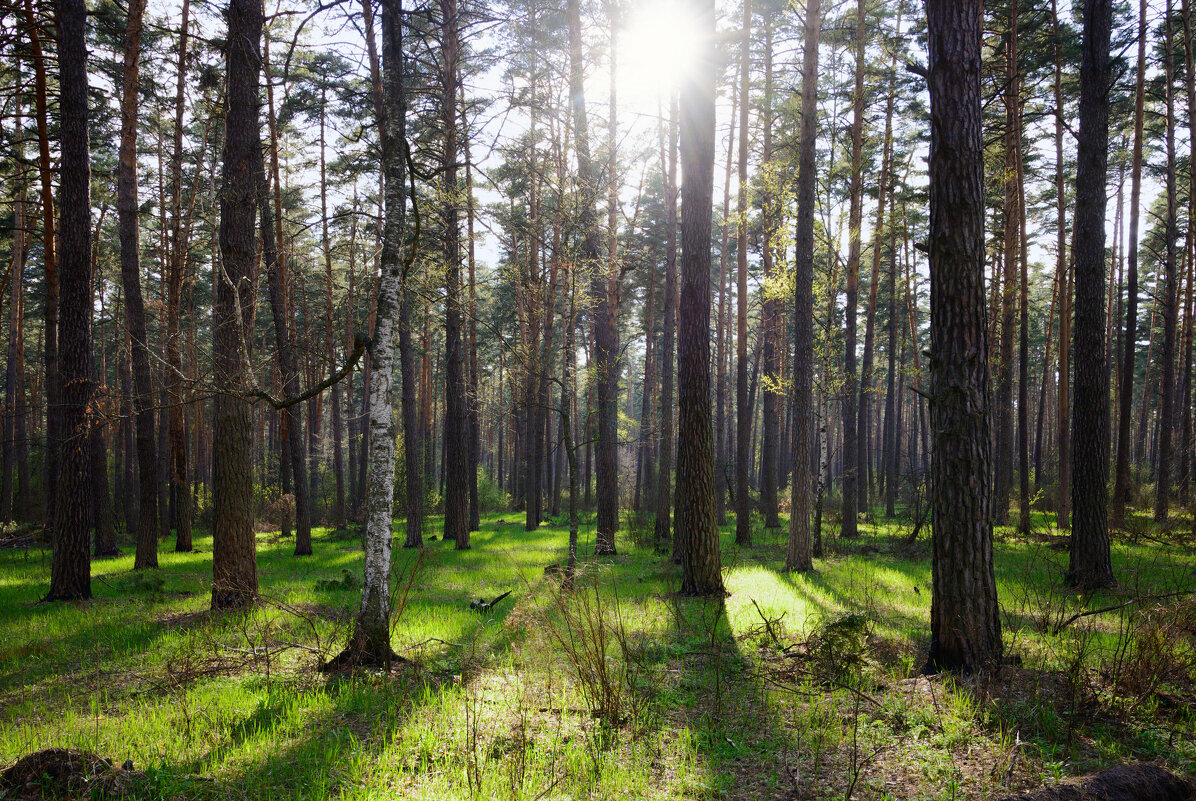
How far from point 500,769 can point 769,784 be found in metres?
1.63

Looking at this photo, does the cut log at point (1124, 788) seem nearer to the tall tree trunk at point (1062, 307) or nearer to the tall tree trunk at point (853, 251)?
the tall tree trunk at point (853, 251)

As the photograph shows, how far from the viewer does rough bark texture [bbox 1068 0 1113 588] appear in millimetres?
8633

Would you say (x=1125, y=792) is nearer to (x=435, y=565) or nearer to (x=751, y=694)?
(x=751, y=694)

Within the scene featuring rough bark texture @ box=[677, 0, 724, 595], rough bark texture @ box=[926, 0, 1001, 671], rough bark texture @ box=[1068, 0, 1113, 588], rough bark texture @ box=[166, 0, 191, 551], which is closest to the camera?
rough bark texture @ box=[926, 0, 1001, 671]

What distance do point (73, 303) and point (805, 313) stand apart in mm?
12216

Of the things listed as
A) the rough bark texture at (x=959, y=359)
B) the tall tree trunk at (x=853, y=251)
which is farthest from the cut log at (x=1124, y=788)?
the tall tree trunk at (x=853, y=251)

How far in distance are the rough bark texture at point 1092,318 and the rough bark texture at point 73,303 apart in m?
14.9

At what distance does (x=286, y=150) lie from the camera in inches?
760

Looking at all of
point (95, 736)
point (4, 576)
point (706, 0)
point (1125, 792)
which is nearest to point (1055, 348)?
point (706, 0)

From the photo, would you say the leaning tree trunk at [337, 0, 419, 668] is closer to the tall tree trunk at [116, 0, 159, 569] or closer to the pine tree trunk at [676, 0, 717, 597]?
the pine tree trunk at [676, 0, 717, 597]

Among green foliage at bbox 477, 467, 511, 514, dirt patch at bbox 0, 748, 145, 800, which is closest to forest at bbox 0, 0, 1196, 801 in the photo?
dirt patch at bbox 0, 748, 145, 800

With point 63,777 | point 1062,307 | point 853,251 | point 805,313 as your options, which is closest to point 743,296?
point 853,251

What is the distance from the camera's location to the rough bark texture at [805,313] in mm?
11281

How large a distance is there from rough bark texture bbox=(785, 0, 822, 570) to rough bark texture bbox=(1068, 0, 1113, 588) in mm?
4006
